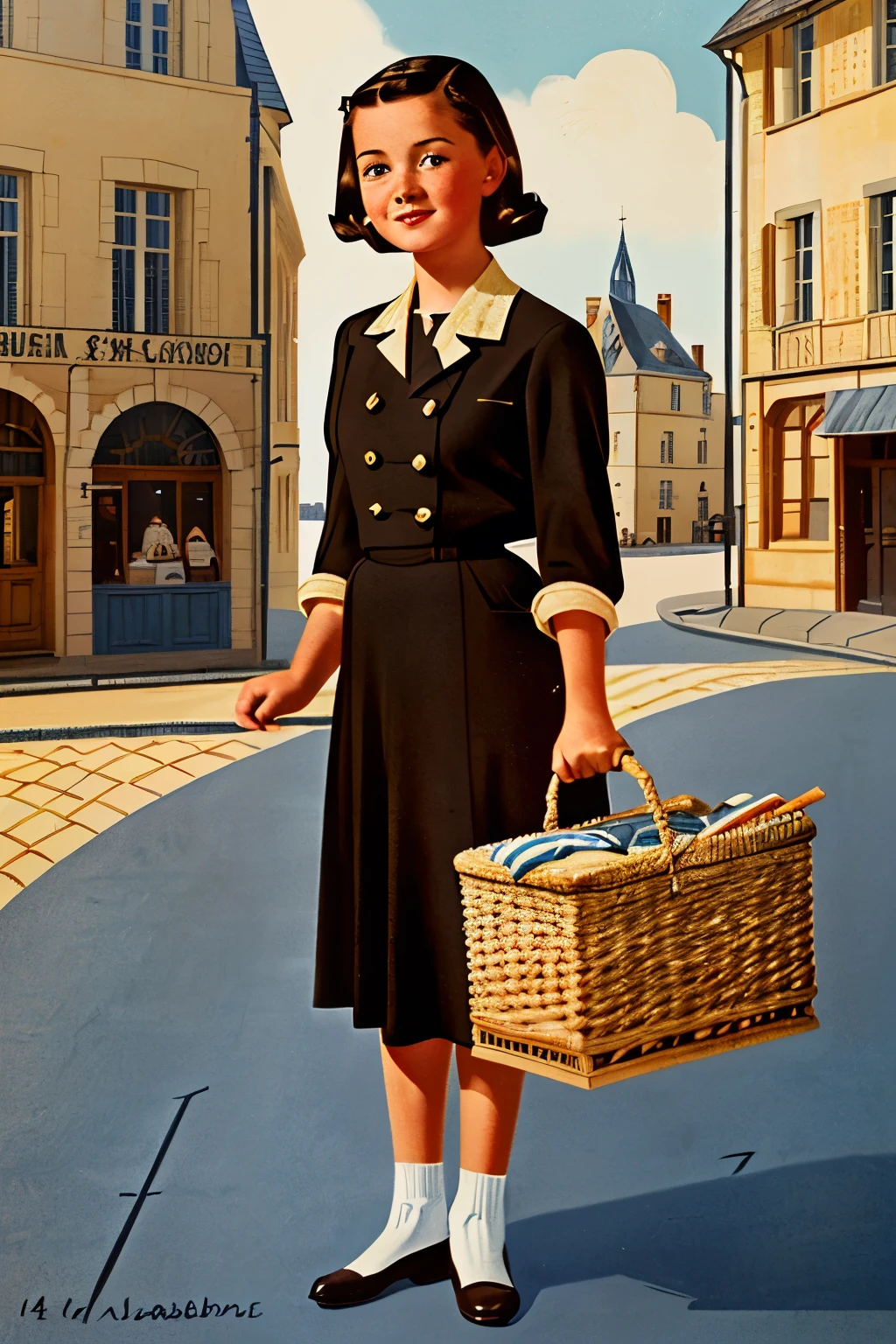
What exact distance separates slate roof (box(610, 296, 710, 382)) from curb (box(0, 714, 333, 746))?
1.17 m

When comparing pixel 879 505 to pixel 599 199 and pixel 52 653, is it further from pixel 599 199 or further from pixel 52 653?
pixel 52 653

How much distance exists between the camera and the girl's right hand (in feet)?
8.49

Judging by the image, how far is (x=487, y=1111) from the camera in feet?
7.93

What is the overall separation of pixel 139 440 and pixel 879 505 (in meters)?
1.79

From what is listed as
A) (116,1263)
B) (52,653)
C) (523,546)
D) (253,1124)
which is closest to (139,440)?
(52,653)

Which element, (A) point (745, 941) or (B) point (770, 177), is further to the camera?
(B) point (770, 177)

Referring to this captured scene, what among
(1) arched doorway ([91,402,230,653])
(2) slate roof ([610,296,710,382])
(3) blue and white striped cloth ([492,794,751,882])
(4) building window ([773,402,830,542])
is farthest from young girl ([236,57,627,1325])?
(4) building window ([773,402,830,542])

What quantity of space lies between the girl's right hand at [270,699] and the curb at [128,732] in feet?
1.48

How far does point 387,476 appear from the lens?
2.38m

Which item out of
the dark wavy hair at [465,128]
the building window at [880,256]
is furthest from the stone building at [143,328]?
the building window at [880,256]

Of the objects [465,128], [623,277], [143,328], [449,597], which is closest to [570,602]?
[449,597]

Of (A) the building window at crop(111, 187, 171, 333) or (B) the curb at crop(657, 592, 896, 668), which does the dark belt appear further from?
(A) the building window at crop(111, 187, 171, 333)

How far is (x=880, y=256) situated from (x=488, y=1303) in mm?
2388

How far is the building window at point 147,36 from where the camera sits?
10.2ft
